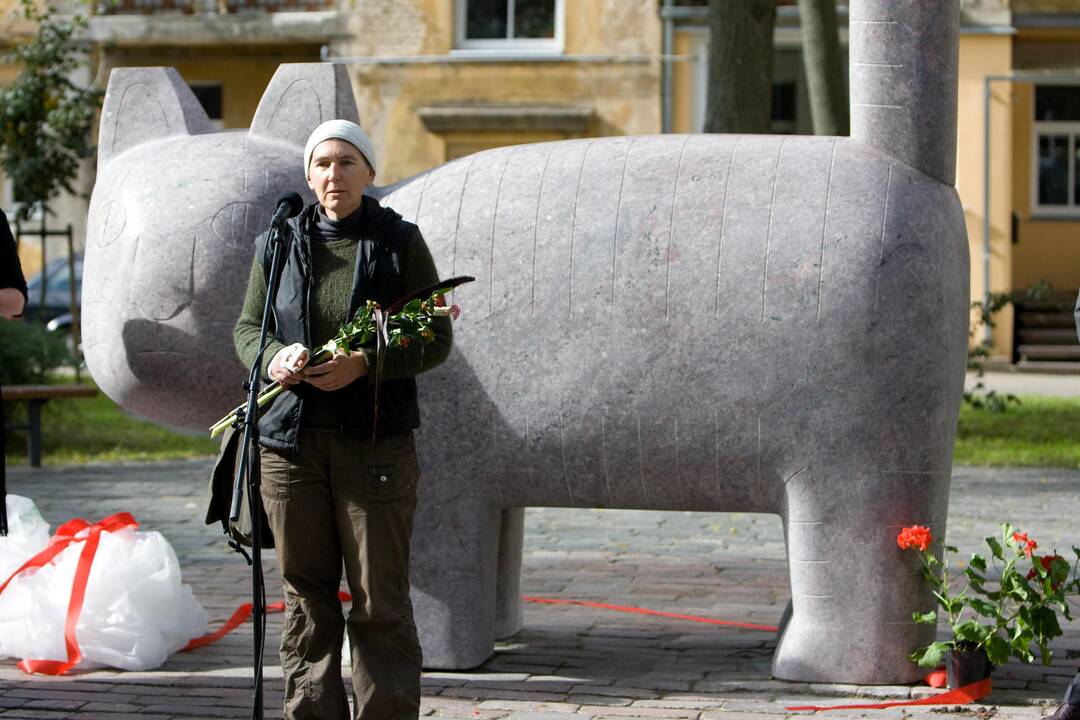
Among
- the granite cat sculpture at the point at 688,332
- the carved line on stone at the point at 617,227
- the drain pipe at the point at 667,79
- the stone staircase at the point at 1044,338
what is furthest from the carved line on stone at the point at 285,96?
the drain pipe at the point at 667,79

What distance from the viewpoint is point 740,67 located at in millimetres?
10852

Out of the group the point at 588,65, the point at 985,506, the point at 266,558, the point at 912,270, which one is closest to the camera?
the point at 912,270

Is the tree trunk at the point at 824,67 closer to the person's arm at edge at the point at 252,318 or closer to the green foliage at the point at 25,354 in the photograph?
the green foliage at the point at 25,354

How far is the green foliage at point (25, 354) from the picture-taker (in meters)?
11.4

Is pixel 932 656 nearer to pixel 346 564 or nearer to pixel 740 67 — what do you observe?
pixel 346 564

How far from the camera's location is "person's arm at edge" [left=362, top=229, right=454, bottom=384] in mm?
3912

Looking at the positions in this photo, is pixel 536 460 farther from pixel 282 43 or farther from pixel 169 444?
pixel 282 43

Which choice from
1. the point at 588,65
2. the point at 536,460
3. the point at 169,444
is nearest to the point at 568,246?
the point at 536,460

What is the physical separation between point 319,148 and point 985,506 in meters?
5.77

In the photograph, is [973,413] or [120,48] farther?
[120,48]

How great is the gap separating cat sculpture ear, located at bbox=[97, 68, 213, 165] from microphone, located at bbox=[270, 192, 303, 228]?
112 centimetres

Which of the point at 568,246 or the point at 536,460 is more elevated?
the point at 568,246

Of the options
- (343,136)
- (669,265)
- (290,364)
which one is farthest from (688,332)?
(290,364)

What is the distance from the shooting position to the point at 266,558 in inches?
291
